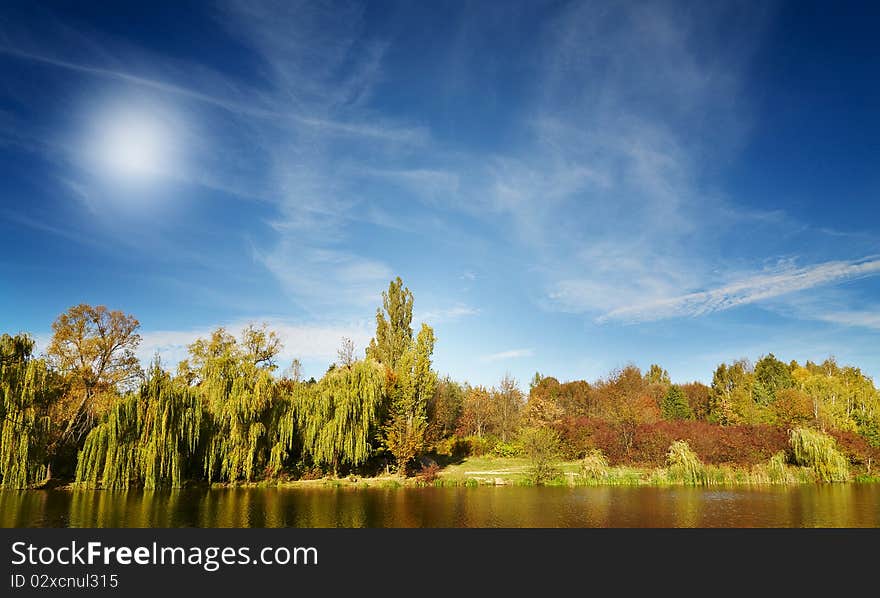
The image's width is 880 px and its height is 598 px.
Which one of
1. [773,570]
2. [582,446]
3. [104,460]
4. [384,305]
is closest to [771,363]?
[582,446]

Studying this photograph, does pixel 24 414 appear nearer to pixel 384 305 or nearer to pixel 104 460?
pixel 104 460

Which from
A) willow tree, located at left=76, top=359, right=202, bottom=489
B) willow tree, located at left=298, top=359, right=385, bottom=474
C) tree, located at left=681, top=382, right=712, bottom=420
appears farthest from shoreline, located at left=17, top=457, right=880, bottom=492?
tree, located at left=681, top=382, right=712, bottom=420

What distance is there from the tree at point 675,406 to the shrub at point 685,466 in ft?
110

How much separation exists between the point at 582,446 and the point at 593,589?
99.4 feet

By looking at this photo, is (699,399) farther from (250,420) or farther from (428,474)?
(250,420)

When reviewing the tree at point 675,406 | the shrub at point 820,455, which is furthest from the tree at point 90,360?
the tree at point 675,406

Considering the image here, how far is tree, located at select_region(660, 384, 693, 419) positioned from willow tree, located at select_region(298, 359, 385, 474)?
47384 millimetres

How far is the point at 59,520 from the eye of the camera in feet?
58.9

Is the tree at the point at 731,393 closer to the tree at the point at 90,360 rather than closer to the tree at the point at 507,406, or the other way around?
the tree at the point at 507,406

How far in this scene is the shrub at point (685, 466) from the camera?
33.9 metres

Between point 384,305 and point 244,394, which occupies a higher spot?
point 384,305

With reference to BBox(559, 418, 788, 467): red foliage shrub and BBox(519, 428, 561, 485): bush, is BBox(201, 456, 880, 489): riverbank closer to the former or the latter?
BBox(519, 428, 561, 485): bush

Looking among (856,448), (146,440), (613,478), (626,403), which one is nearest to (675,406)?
(626,403)

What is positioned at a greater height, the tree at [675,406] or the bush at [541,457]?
the tree at [675,406]
